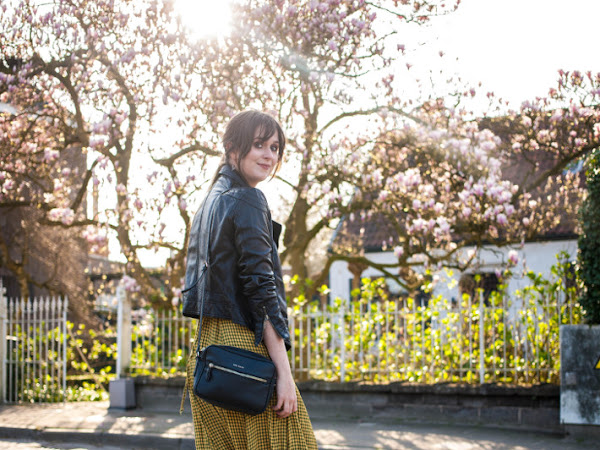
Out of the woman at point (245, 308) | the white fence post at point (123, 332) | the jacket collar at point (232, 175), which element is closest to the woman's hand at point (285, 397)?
the woman at point (245, 308)

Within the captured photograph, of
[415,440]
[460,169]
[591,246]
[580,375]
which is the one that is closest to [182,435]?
[415,440]

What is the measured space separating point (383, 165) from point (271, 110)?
1.82 meters

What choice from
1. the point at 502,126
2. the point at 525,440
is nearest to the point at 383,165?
the point at 502,126

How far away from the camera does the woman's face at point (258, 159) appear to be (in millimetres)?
2900

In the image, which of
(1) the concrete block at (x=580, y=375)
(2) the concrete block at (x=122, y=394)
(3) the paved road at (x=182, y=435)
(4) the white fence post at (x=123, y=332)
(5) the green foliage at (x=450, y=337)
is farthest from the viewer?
(4) the white fence post at (x=123, y=332)

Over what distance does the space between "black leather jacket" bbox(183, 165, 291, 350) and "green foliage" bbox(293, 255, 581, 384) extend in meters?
5.69

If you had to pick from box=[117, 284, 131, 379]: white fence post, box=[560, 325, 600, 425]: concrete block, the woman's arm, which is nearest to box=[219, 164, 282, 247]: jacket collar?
the woman's arm

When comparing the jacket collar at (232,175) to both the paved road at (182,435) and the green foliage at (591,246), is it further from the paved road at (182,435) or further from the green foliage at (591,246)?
the green foliage at (591,246)

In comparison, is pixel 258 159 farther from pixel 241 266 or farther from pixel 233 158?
pixel 241 266

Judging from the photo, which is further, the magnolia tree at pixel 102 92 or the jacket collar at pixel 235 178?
the magnolia tree at pixel 102 92

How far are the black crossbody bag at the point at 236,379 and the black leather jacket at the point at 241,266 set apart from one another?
Answer: 0.10 metres

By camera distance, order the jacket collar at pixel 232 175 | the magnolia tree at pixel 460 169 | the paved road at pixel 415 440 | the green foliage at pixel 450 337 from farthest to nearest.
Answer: the magnolia tree at pixel 460 169, the green foliage at pixel 450 337, the paved road at pixel 415 440, the jacket collar at pixel 232 175

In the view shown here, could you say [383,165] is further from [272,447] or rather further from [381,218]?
[272,447]

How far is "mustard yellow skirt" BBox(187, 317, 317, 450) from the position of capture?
2650 millimetres
